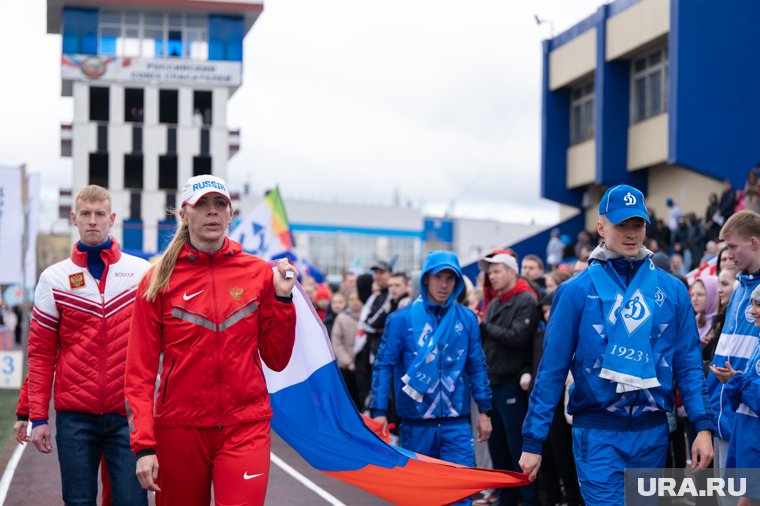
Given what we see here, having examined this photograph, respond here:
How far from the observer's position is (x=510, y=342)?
357 inches

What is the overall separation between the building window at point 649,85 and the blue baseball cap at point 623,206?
75.7 feet

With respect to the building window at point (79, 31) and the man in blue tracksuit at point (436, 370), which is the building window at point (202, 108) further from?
the man in blue tracksuit at point (436, 370)

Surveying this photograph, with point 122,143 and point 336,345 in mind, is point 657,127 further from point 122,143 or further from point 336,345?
point 122,143

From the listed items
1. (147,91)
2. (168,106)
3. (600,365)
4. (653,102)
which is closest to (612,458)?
(600,365)

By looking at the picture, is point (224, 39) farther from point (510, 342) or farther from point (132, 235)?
point (510, 342)

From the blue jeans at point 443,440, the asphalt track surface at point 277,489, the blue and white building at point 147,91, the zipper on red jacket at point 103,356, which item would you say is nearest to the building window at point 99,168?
the blue and white building at point 147,91

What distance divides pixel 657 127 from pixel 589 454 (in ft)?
78.4

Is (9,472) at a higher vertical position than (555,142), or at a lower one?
lower

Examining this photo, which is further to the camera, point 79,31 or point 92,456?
point 79,31

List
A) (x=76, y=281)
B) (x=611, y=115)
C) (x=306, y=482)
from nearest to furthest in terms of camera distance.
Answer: (x=76, y=281), (x=306, y=482), (x=611, y=115)

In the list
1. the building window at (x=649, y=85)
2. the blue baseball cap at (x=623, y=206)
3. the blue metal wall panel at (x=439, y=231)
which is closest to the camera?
the blue baseball cap at (x=623, y=206)

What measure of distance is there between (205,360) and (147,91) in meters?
49.5

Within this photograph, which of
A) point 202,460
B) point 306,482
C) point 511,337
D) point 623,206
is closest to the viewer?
point 202,460

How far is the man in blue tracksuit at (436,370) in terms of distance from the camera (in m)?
7.53
